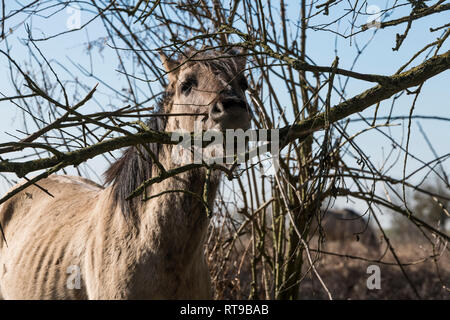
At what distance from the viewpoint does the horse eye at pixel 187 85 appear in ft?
12.3

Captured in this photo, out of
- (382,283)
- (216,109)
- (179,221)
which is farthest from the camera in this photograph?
(382,283)

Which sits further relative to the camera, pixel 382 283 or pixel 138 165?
pixel 382 283

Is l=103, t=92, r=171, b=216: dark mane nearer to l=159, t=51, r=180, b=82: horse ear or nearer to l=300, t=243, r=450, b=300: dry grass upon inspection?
l=159, t=51, r=180, b=82: horse ear

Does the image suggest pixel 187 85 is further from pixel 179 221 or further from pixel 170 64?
pixel 179 221

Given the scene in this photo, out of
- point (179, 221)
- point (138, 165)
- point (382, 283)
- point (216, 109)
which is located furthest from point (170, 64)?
point (382, 283)

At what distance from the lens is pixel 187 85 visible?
12.4 ft

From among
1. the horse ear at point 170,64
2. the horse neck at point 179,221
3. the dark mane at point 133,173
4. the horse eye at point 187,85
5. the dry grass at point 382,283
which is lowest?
the dry grass at point 382,283

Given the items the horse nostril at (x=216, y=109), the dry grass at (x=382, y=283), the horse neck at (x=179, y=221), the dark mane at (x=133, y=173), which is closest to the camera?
the horse nostril at (x=216, y=109)

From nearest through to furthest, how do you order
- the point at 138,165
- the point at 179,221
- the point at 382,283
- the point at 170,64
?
the point at 179,221, the point at 138,165, the point at 170,64, the point at 382,283

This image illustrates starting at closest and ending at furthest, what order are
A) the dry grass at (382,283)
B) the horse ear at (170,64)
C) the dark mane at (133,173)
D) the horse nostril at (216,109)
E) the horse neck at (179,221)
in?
the horse nostril at (216,109), the horse neck at (179,221), the dark mane at (133,173), the horse ear at (170,64), the dry grass at (382,283)

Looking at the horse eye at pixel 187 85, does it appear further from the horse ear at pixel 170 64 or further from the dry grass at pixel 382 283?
the dry grass at pixel 382 283

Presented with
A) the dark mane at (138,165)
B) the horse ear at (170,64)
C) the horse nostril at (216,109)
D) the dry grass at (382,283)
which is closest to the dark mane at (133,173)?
the dark mane at (138,165)
